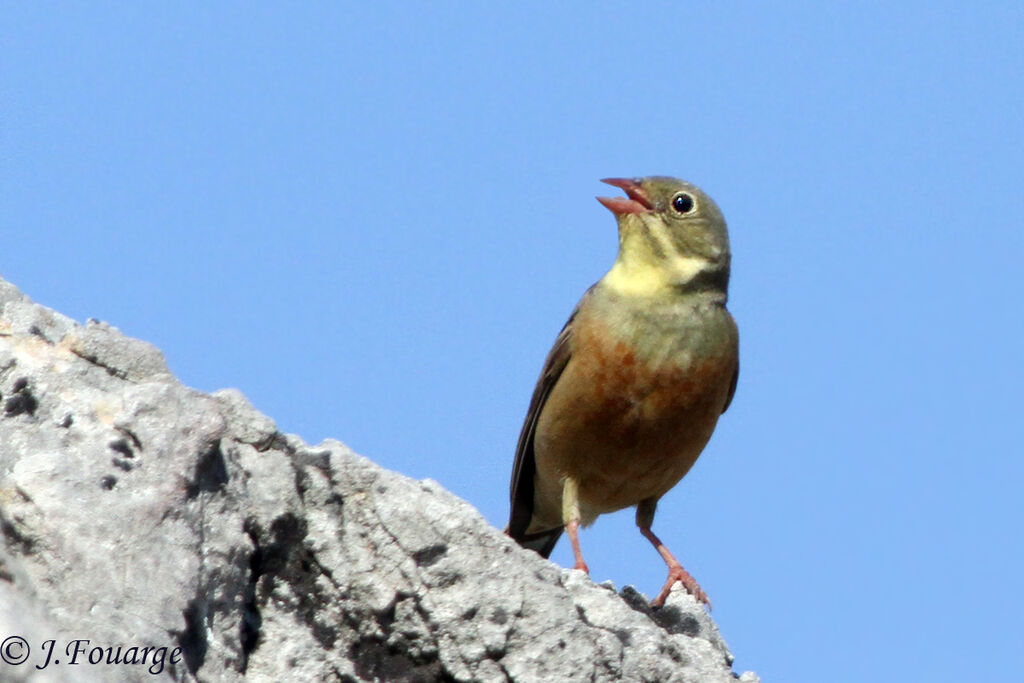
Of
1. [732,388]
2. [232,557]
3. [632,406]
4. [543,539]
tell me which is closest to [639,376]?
[632,406]

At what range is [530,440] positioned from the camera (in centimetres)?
831

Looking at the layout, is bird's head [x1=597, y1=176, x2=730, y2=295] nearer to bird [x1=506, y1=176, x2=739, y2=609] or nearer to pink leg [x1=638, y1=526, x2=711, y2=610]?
bird [x1=506, y1=176, x2=739, y2=609]

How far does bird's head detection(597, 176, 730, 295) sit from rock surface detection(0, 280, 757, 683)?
2668mm

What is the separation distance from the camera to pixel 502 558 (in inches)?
206

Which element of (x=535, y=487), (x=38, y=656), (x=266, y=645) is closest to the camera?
(x=38, y=656)

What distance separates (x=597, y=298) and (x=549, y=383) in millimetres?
522

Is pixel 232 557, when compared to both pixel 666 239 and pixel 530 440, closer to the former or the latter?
pixel 530 440

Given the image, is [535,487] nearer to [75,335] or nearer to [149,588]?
[75,335]

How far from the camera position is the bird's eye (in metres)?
8.27

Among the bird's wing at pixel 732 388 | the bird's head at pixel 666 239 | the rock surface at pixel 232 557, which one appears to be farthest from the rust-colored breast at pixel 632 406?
the rock surface at pixel 232 557

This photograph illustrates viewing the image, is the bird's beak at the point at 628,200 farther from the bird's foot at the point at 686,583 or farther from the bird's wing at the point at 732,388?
the bird's foot at the point at 686,583

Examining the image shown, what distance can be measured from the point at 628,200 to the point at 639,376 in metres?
1.08

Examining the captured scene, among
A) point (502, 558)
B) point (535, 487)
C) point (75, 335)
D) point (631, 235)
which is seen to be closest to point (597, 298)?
point (631, 235)

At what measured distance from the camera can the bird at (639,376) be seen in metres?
7.74
